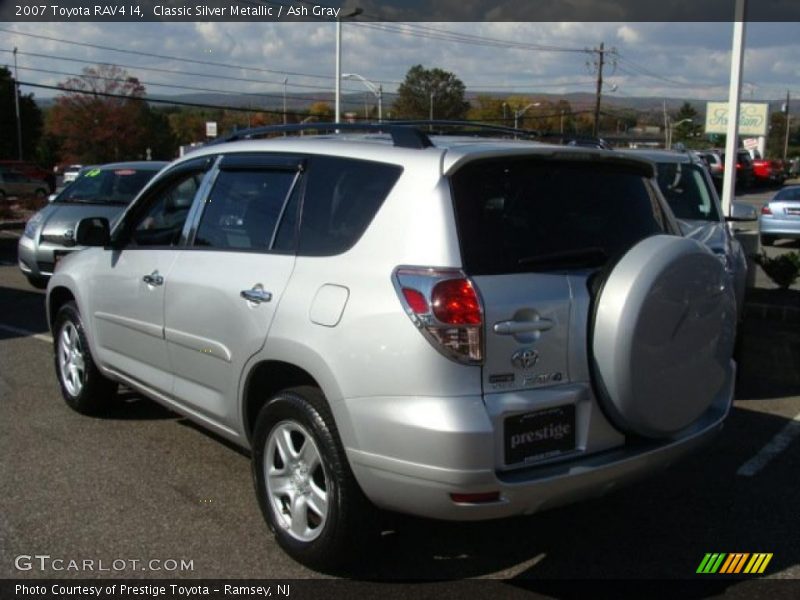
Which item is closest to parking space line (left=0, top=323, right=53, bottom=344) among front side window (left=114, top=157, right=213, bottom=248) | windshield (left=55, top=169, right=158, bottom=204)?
windshield (left=55, top=169, right=158, bottom=204)

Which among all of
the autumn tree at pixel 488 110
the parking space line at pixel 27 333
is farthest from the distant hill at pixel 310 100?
the parking space line at pixel 27 333

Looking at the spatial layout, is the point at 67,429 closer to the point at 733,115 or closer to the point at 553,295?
the point at 553,295

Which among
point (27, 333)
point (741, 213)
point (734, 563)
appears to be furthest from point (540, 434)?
point (27, 333)

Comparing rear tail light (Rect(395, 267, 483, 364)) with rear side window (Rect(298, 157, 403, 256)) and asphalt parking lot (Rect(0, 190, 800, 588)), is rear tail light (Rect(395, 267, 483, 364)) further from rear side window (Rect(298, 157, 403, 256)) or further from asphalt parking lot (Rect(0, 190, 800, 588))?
asphalt parking lot (Rect(0, 190, 800, 588))

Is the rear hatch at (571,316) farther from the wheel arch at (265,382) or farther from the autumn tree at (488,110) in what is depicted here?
the autumn tree at (488,110)

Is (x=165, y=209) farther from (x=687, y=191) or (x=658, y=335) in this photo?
(x=687, y=191)

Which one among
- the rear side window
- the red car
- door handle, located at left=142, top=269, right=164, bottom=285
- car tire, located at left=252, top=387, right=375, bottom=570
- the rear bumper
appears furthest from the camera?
the red car

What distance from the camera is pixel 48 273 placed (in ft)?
34.1

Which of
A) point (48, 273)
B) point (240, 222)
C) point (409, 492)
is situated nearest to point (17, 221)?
point (48, 273)

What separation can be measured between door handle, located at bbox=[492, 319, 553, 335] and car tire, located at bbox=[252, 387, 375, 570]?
0.80 meters

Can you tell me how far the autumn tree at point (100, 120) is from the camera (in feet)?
262

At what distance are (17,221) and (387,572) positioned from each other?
821 inches

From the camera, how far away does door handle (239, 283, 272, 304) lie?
146 inches

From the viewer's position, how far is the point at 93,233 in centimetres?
517
